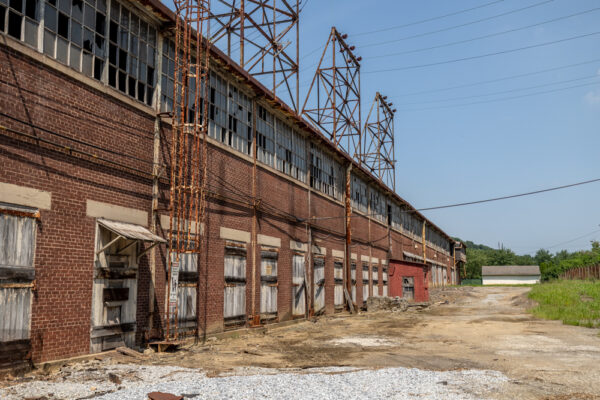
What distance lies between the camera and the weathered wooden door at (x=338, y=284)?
26.7 meters

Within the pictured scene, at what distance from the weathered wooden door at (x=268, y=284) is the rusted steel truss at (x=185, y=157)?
473cm

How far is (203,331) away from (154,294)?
2.66 metres

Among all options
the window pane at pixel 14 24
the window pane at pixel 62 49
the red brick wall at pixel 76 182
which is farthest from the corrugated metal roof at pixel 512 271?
the window pane at pixel 14 24

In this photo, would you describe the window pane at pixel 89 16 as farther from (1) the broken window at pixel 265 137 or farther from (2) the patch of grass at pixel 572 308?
(2) the patch of grass at pixel 572 308

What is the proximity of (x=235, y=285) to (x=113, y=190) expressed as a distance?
6.29 metres

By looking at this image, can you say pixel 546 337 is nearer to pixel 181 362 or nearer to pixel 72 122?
pixel 181 362

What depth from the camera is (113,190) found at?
11.8 metres

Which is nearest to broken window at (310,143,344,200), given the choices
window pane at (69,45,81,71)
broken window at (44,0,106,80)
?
broken window at (44,0,106,80)

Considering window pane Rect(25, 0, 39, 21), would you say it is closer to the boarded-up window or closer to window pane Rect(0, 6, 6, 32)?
window pane Rect(0, 6, 6, 32)

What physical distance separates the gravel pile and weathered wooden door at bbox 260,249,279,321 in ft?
29.0

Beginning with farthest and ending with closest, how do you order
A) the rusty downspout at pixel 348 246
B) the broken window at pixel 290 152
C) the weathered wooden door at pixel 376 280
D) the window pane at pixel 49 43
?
1. the weathered wooden door at pixel 376 280
2. the rusty downspout at pixel 348 246
3. the broken window at pixel 290 152
4. the window pane at pixel 49 43

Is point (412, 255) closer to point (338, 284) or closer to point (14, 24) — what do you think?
point (338, 284)

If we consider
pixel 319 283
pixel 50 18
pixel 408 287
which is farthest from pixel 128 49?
pixel 408 287

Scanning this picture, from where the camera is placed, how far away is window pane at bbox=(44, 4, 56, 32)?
10414 mm
